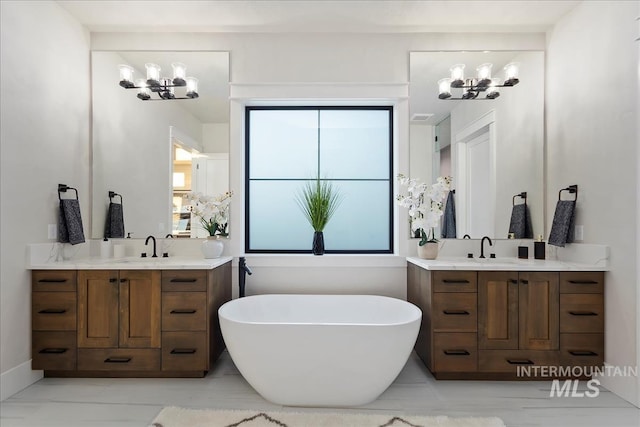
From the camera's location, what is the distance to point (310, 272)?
312 centimetres

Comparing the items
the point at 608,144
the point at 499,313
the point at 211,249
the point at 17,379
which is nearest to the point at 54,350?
the point at 17,379

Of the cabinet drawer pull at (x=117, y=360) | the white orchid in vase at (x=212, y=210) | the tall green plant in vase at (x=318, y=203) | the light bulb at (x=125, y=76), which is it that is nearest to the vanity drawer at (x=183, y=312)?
the cabinet drawer pull at (x=117, y=360)

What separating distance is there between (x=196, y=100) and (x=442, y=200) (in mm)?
2309

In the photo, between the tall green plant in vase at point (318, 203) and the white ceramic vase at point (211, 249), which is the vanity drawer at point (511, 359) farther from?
the white ceramic vase at point (211, 249)

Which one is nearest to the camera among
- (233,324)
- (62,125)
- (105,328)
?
(233,324)

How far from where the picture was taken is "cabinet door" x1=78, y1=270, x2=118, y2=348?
98.7 inches

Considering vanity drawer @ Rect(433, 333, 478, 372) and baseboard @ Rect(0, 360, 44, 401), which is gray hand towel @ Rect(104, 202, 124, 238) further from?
vanity drawer @ Rect(433, 333, 478, 372)

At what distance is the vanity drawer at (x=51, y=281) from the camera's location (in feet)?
8.23

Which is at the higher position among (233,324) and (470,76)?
(470,76)

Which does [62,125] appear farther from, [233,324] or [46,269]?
[233,324]

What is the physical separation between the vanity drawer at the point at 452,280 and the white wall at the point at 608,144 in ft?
2.98

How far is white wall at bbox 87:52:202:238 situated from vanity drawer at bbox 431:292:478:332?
90.2 inches

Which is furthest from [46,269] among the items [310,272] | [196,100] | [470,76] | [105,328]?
[470,76]

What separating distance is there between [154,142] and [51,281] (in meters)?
1.33
